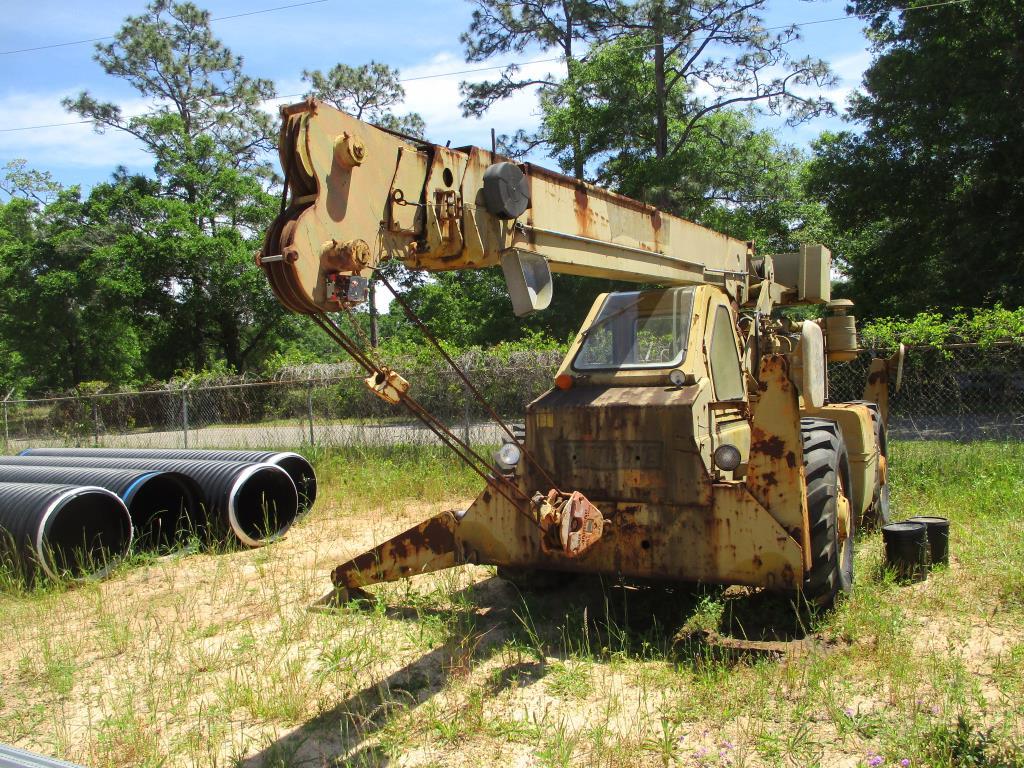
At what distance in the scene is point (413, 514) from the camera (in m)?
9.66

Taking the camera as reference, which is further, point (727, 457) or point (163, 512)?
point (163, 512)

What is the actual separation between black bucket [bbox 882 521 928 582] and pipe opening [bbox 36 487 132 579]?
6615 mm

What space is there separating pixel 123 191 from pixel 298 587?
2773cm

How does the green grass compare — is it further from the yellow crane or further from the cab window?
the cab window

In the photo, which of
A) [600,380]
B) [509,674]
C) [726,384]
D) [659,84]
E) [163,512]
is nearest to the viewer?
[509,674]

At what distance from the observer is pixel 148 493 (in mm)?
9086

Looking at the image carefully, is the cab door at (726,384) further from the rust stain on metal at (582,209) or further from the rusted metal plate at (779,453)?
the rust stain on metal at (582,209)

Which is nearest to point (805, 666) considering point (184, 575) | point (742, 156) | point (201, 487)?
point (184, 575)

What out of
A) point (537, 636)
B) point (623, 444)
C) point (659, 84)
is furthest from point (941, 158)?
point (537, 636)

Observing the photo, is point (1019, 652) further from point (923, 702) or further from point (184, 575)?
point (184, 575)

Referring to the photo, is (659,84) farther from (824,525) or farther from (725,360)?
(824,525)

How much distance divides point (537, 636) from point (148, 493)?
5671 millimetres

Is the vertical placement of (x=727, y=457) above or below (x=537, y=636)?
above

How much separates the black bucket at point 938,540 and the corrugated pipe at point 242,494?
237 inches
